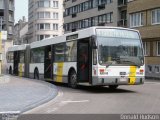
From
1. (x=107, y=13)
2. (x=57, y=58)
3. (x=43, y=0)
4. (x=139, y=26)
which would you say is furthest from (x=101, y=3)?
(x=43, y=0)

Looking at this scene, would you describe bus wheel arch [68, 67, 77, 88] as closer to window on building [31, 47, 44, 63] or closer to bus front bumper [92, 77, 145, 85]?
bus front bumper [92, 77, 145, 85]

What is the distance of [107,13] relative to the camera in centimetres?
6109

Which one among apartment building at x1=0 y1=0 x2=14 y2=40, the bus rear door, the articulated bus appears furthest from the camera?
apartment building at x1=0 y1=0 x2=14 y2=40

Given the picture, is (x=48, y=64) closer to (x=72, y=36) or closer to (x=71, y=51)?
(x=71, y=51)

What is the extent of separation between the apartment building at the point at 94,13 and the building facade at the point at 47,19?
4963 centimetres

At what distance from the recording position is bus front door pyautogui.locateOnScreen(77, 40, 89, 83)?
20469 mm

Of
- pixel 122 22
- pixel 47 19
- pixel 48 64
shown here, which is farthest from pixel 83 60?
pixel 47 19

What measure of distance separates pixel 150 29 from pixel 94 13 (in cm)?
2305

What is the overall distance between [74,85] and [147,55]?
2261 cm

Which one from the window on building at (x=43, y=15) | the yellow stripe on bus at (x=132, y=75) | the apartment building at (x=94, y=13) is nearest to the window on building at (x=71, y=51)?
Result: the yellow stripe on bus at (x=132, y=75)

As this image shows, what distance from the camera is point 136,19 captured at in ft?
154

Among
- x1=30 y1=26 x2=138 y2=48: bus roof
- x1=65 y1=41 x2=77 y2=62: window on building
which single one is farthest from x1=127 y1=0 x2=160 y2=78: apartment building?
x1=65 y1=41 x2=77 y2=62: window on building

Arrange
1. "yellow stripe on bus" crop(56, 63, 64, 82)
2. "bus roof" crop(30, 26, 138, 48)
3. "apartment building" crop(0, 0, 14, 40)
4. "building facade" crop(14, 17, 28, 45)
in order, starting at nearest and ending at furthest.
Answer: "bus roof" crop(30, 26, 138, 48) < "yellow stripe on bus" crop(56, 63, 64, 82) < "apartment building" crop(0, 0, 14, 40) < "building facade" crop(14, 17, 28, 45)

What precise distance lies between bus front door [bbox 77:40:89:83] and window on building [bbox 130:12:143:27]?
25.5 m
